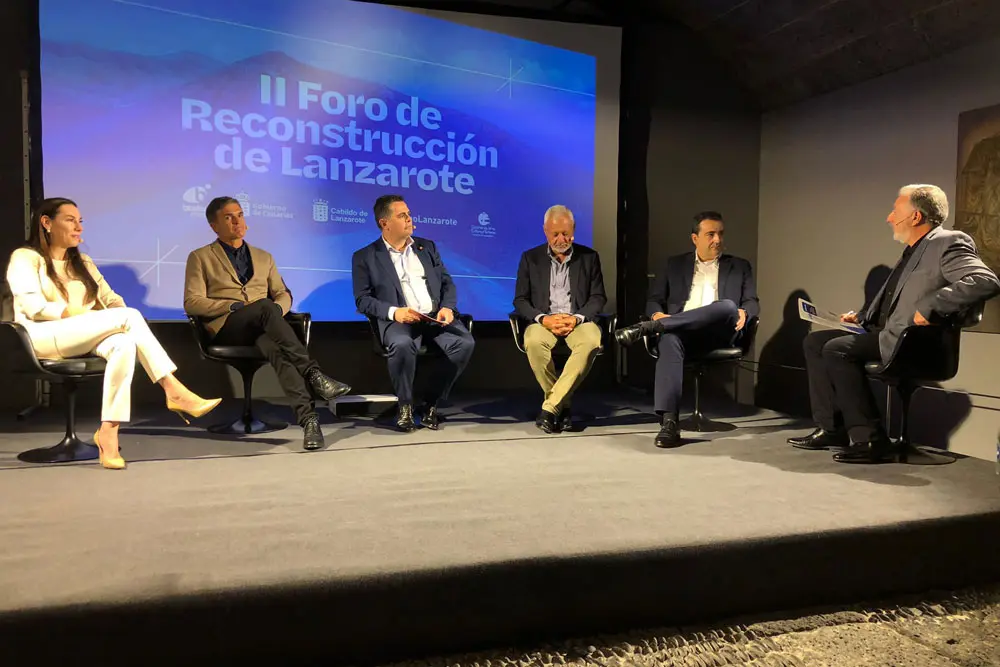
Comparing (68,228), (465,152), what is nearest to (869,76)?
(465,152)

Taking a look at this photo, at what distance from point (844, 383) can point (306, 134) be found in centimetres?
329

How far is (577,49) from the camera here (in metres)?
4.90

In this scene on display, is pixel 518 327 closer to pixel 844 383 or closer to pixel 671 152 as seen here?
pixel 844 383

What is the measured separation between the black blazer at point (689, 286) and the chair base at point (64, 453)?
8.91 ft

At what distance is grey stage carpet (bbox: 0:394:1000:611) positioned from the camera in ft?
5.52

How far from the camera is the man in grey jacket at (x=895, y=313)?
8.92 feet

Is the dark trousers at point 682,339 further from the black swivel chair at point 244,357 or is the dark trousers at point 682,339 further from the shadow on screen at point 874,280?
the black swivel chair at point 244,357

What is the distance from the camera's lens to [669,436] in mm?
3248

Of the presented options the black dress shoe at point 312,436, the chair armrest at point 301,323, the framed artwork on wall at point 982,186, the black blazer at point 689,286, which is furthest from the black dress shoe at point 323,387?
the framed artwork on wall at point 982,186

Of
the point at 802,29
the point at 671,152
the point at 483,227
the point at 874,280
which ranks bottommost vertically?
the point at 874,280

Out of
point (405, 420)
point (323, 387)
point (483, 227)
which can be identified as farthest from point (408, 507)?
point (483, 227)

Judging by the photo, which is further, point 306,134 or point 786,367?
point 786,367

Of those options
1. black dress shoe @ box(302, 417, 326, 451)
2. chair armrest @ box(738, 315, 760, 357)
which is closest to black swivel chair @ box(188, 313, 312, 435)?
black dress shoe @ box(302, 417, 326, 451)

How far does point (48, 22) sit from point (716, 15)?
403 cm
